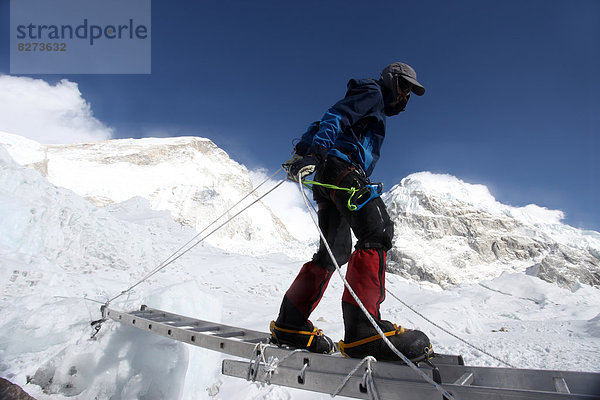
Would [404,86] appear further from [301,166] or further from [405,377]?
[405,377]

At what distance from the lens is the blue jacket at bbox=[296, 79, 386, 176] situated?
1.76 metres

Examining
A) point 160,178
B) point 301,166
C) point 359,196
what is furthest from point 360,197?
point 160,178

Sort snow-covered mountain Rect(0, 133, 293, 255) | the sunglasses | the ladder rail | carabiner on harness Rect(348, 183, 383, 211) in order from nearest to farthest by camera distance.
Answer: the ladder rail < carabiner on harness Rect(348, 183, 383, 211) < the sunglasses < snow-covered mountain Rect(0, 133, 293, 255)

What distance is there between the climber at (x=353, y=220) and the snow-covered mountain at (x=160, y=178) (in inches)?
1993

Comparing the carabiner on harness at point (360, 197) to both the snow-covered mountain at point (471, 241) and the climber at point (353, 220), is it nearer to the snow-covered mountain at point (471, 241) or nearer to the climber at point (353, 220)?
the climber at point (353, 220)

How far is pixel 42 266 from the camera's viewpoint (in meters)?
5.23

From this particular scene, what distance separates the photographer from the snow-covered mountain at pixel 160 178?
5481 cm

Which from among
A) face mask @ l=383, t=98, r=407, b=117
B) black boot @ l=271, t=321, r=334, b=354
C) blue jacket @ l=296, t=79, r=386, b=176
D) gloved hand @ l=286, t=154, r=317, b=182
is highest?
face mask @ l=383, t=98, r=407, b=117

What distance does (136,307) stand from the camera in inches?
150

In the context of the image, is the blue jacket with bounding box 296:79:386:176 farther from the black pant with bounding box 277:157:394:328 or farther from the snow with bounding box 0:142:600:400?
the snow with bounding box 0:142:600:400

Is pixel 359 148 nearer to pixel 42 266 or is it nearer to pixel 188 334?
pixel 188 334

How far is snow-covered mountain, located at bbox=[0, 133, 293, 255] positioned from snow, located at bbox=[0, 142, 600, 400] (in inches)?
1684

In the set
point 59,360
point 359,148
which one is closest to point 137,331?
point 59,360

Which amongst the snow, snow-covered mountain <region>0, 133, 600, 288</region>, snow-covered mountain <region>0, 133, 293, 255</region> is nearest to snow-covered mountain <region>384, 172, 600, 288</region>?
snow-covered mountain <region>0, 133, 600, 288</region>
